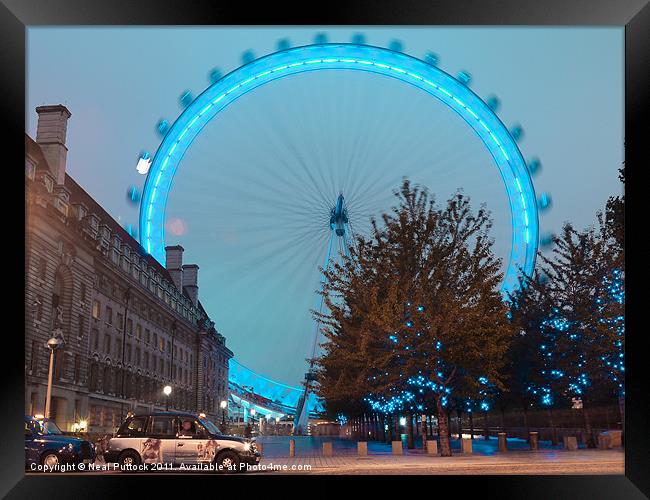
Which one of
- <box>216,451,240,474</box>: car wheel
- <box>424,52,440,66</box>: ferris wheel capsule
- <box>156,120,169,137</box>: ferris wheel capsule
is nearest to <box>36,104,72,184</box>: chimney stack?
<box>156,120,169,137</box>: ferris wheel capsule

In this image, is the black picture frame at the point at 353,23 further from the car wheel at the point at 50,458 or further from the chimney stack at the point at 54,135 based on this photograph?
the chimney stack at the point at 54,135

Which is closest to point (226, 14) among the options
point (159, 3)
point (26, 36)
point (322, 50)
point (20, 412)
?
point (159, 3)

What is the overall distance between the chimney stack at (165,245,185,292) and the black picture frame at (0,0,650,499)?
106ft

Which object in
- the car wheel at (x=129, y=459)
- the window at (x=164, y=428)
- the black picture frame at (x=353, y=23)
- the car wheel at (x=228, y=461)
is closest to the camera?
the black picture frame at (x=353, y=23)

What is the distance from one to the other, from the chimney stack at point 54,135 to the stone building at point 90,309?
4 centimetres

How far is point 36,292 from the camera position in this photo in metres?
32.2

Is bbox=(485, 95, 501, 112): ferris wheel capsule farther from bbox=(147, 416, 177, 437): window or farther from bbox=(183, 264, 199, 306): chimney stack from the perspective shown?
bbox=(183, 264, 199, 306): chimney stack

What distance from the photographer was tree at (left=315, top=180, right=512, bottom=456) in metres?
26.8

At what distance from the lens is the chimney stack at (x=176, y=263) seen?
1876 inches

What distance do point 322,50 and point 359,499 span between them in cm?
1876

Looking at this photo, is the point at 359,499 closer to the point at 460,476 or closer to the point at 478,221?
the point at 460,476

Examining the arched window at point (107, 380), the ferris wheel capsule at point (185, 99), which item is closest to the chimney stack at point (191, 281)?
the arched window at point (107, 380)

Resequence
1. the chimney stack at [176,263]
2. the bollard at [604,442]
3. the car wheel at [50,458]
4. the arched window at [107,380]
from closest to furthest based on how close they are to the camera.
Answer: the car wheel at [50,458] → the bollard at [604,442] → the arched window at [107,380] → the chimney stack at [176,263]

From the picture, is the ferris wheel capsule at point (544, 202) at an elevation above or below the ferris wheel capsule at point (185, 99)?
below
